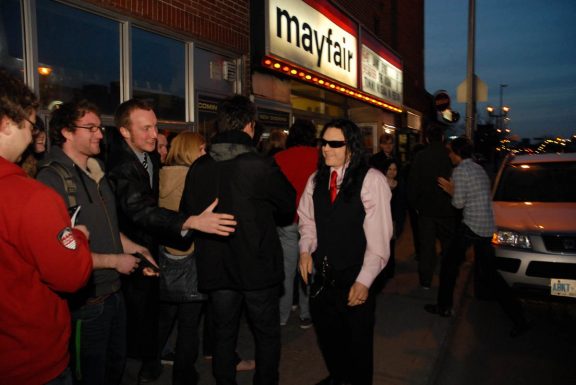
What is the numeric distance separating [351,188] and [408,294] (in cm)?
355

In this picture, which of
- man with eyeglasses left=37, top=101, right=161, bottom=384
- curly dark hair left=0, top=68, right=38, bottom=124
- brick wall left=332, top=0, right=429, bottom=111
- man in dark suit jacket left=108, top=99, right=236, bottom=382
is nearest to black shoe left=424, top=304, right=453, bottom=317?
man in dark suit jacket left=108, top=99, right=236, bottom=382

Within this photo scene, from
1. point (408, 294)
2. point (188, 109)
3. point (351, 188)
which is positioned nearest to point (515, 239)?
point (408, 294)

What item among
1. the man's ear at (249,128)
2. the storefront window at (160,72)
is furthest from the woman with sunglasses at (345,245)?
the storefront window at (160,72)

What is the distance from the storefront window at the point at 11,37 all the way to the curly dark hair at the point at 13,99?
278cm

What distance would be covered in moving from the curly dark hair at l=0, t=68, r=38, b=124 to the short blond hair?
5.60ft

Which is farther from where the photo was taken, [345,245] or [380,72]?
[380,72]

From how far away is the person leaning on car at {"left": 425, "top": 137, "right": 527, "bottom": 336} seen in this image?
4762 millimetres

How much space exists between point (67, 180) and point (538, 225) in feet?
15.9

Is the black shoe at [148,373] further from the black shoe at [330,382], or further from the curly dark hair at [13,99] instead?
the curly dark hair at [13,99]

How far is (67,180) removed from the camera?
7.91 feet

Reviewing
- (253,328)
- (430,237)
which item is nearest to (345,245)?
A: (253,328)

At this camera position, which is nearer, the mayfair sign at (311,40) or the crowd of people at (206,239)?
the crowd of people at (206,239)

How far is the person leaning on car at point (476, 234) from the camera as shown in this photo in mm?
4762

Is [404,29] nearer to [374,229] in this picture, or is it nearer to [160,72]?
[160,72]
